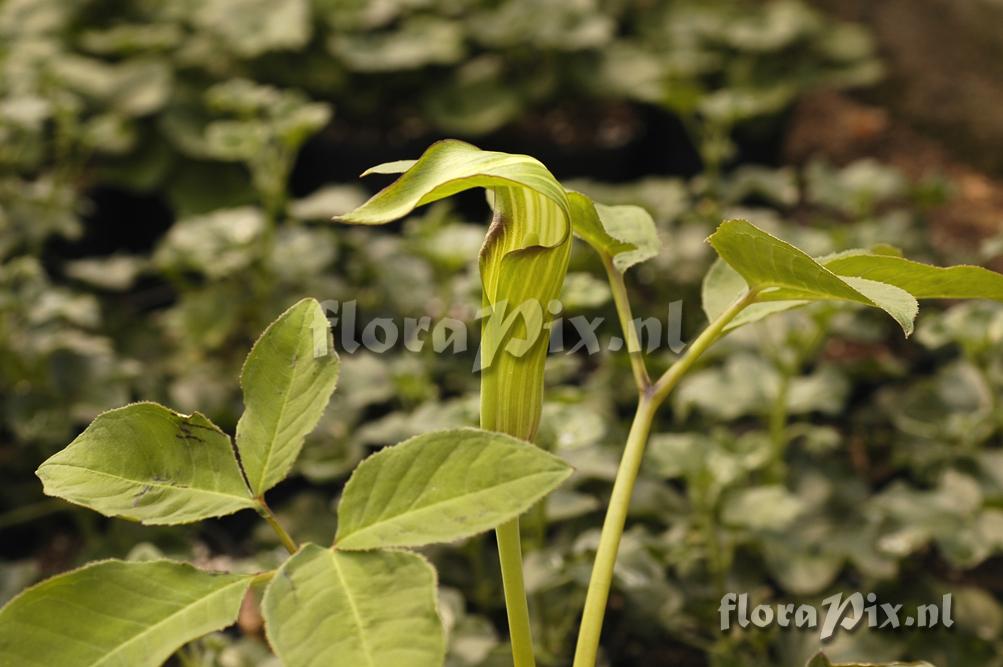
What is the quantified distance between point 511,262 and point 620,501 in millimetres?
152

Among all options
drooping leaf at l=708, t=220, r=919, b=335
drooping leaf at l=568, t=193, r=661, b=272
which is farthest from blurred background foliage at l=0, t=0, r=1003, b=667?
drooping leaf at l=708, t=220, r=919, b=335

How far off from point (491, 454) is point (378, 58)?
2024 millimetres

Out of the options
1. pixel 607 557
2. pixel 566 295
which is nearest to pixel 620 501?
pixel 607 557

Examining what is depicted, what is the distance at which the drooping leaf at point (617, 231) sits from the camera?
60 cm

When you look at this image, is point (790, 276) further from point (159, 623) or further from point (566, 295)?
point (566, 295)

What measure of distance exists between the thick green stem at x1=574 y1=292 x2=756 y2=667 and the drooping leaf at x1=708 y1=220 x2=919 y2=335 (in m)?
0.03

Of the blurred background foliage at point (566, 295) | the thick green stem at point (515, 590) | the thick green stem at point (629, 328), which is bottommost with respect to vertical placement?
the blurred background foliage at point (566, 295)

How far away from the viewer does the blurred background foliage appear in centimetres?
110

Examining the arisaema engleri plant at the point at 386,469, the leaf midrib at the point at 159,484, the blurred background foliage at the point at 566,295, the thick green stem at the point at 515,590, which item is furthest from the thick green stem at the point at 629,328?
the blurred background foliage at the point at 566,295

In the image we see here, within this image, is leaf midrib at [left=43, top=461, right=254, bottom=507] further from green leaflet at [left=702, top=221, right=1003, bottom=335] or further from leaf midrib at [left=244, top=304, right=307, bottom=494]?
green leaflet at [left=702, top=221, right=1003, bottom=335]

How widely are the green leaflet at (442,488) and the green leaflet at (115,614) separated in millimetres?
62

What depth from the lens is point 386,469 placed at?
1.64ft

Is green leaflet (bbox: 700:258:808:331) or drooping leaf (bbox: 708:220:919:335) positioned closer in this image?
drooping leaf (bbox: 708:220:919:335)

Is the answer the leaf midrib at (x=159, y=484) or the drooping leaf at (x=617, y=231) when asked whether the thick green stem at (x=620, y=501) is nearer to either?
the drooping leaf at (x=617, y=231)
